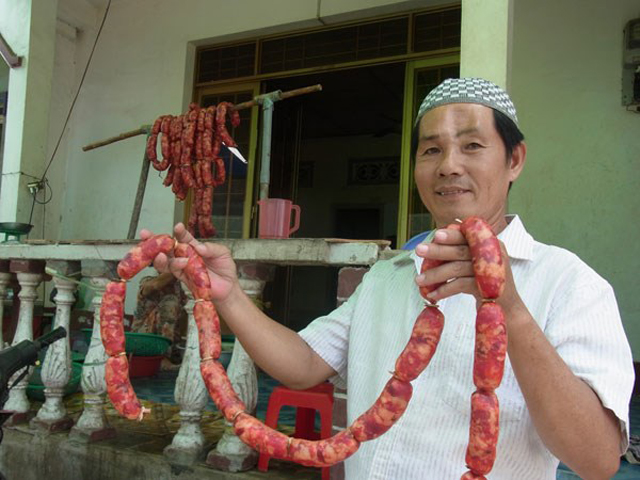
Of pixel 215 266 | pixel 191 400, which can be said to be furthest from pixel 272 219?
pixel 215 266

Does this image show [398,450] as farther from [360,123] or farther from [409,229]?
[360,123]

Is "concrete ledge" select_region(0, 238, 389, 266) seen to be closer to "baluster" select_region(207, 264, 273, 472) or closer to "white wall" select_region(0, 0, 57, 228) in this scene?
"baluster" select_region(207, 264, 273, 472)

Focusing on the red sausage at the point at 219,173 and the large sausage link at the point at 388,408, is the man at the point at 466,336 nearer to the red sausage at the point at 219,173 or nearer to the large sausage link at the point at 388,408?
the large sausage link at the point at 388,408

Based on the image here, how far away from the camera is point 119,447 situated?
111 inches

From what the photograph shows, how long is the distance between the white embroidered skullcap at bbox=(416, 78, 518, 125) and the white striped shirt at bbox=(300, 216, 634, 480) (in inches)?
11.6

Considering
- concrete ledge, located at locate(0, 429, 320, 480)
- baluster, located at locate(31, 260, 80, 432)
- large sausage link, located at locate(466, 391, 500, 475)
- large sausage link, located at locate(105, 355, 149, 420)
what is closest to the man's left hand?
large sausage link, located at locate(466, 391, 500, 475)

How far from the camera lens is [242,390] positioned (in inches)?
101

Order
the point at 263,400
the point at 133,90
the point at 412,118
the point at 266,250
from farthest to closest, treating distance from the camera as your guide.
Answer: the point at 133,90
the point at 412,118
the point at 263,400
the point at 266,250

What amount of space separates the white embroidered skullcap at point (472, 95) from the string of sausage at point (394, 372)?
1.43 ft

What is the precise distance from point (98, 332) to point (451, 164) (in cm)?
231

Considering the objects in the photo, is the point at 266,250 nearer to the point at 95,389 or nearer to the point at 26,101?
the point at 95,389

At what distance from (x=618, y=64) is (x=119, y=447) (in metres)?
4.46

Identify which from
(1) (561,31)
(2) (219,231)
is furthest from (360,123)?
(1) (561,31)

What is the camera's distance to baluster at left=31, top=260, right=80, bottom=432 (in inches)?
121
